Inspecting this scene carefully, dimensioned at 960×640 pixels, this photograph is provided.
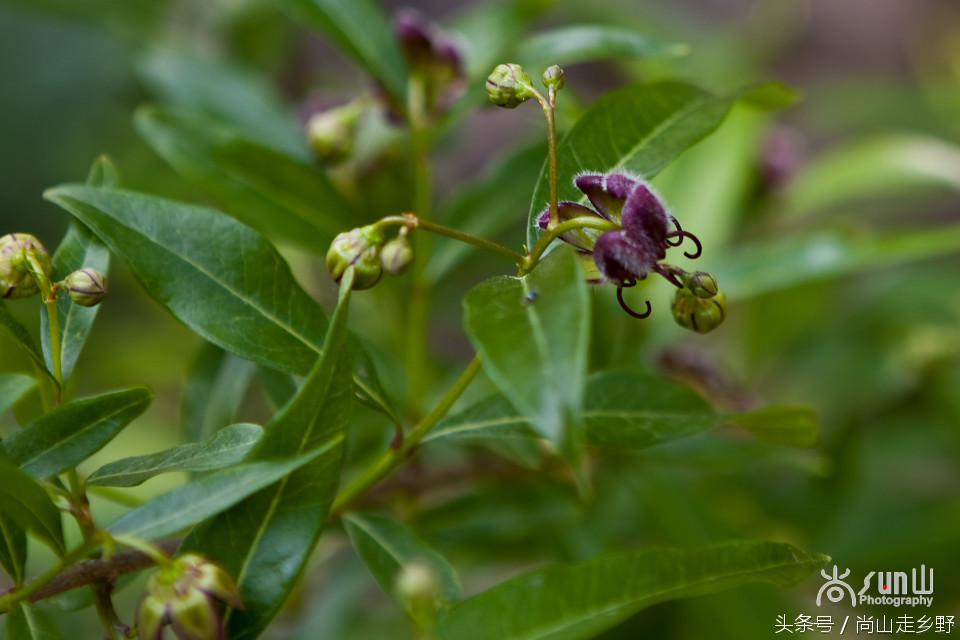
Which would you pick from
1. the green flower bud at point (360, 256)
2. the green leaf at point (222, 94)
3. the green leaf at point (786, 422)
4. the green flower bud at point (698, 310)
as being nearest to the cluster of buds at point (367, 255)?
the green flower bud at point (360, 256)

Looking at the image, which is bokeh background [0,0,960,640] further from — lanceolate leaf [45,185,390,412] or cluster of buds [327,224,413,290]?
cluster of buds [327,224,413,290]

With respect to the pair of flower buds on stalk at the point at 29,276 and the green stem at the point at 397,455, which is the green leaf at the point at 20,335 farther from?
the green stem at the point at 397,455

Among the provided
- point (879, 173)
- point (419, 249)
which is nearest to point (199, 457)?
point (419, 249)

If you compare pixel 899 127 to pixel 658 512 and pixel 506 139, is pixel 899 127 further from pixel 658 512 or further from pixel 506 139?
pixel 658 512

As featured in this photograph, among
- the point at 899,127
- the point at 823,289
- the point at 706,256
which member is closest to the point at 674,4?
the point at 899,127

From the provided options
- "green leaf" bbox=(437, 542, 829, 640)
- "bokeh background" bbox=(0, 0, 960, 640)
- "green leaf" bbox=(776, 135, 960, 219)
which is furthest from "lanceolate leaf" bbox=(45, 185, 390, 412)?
"green leaf" bbox=(776, 135, 960, 219)

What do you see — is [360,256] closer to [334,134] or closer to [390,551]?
[390,551]
